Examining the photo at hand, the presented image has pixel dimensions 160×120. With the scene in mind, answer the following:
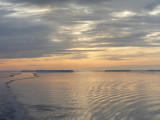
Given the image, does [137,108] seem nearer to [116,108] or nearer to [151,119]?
[116,108]

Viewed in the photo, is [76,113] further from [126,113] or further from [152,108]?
[152,108]

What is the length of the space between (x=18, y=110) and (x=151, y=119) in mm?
11093

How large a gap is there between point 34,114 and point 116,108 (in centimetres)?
727

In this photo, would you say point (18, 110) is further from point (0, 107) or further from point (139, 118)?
point (139, 118)

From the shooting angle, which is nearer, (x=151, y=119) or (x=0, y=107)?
(x=151, y=119)

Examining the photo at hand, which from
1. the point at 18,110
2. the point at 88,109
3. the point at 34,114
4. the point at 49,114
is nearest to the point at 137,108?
the point at 88,109

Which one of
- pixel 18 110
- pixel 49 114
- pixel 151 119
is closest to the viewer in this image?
pixel 151 119

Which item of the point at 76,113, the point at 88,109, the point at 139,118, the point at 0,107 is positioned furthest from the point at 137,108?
the point at 0,107

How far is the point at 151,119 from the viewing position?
44.2 ft

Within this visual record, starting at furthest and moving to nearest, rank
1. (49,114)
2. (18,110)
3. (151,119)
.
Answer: (18,110), (49,114), (151,119)

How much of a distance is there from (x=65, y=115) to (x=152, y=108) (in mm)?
8423

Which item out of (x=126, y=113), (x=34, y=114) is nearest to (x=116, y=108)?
(x=126, y=113)

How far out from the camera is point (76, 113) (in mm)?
14820

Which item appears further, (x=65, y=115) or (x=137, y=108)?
(x=137, y=108)
